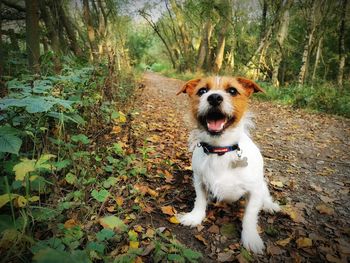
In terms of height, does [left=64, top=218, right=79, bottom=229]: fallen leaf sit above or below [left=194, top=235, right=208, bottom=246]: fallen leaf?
above

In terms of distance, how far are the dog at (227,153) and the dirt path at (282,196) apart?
22 centimetres

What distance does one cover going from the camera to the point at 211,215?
10.2ft

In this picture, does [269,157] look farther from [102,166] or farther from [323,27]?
[323,27]

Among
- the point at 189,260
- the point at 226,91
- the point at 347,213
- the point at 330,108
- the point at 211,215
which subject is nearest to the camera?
the point at 189,260

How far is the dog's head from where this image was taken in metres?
2.60

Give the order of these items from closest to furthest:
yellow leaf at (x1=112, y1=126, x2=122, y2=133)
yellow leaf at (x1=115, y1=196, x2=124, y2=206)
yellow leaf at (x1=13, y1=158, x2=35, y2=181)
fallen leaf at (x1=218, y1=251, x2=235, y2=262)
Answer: yellow leaf at (x1=13, y1=158, x2=35, y2=181), fallen leaf at (x1=218, y1=251, x2=235, y2=262), yellow leaf at (x1=115, y1=196, x2=124, y2=206), yellow leaf at (x1=112, y1=126, x2=122, y2=133)

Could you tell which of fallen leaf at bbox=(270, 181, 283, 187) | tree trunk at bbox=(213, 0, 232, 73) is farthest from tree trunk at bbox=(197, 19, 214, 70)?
fallen leaf at bbox=(270, 181, 283, 187)

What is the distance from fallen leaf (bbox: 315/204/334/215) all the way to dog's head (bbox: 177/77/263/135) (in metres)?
1.71

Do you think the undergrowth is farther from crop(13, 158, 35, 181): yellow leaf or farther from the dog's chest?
the dog's chest

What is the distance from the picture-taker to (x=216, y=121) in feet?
8.93

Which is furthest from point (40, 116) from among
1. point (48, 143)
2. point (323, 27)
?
point (323, 27)

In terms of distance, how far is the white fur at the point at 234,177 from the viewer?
2666mm

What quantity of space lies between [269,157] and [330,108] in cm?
645

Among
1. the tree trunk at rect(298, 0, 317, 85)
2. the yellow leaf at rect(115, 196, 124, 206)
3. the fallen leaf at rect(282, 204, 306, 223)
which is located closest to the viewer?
the yellow leaf at rect(115, 196, 124, 206)
